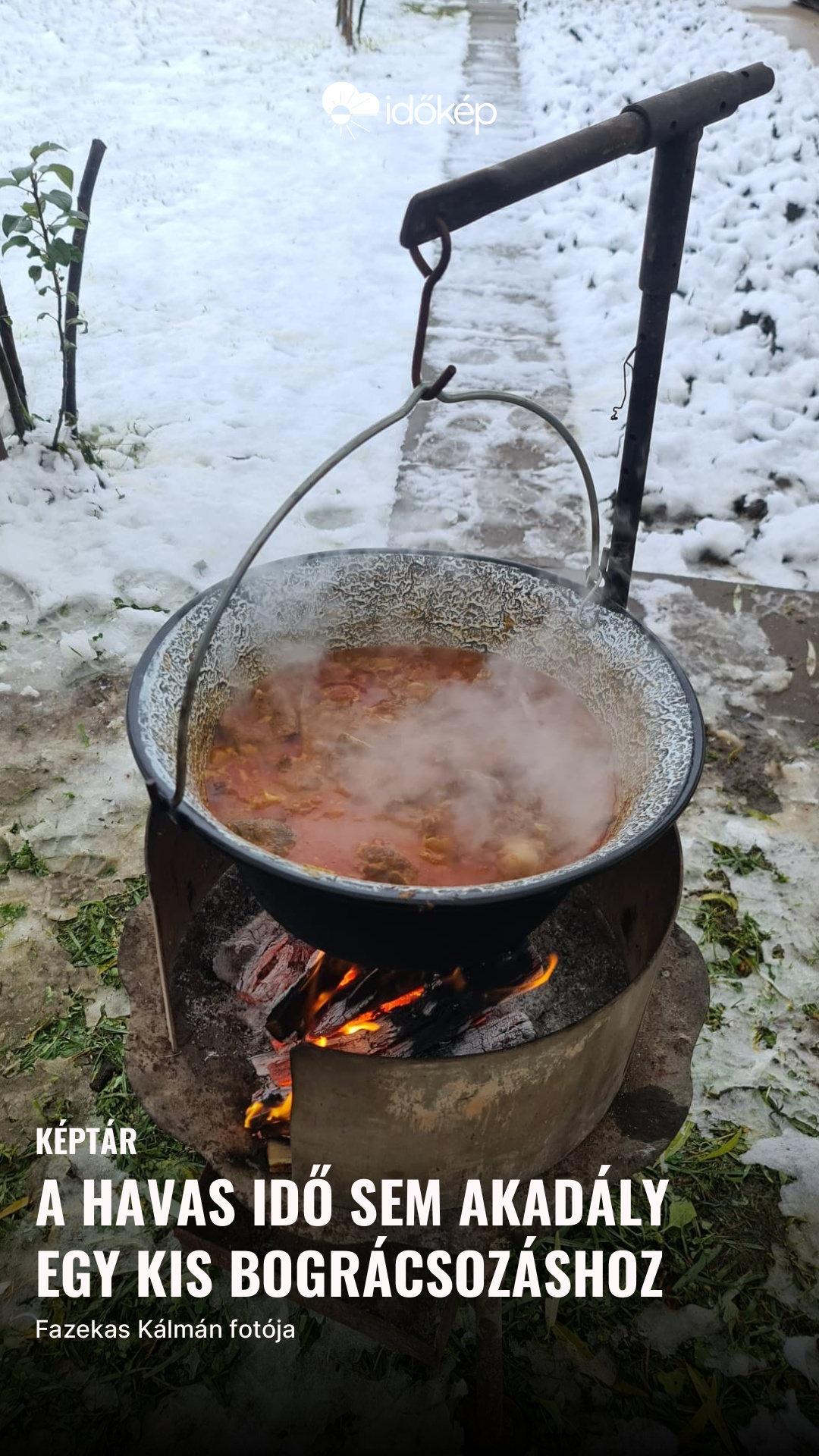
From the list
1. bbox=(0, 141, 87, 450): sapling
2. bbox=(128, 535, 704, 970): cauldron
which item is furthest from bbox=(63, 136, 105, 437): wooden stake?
bbox=(128, 535, 704, 970): cauldron

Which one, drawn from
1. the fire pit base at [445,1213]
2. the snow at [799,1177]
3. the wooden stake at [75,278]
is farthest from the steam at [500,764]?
the wooden stake at [75,278]

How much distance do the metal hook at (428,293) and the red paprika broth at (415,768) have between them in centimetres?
77

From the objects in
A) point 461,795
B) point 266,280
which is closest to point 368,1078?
point 461,795

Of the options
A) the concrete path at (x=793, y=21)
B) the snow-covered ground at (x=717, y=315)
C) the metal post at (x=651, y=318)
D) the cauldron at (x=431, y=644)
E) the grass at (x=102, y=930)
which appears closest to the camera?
the cauldron at (x=431, y=644)

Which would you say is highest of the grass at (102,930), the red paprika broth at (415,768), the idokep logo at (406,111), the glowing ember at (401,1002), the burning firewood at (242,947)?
the idokep logo at (406,111)

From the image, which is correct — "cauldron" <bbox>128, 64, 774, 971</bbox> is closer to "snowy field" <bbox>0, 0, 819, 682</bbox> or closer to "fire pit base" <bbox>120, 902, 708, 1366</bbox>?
"fire pit base" <bbox>120, 902, 708, 1366</bbox>

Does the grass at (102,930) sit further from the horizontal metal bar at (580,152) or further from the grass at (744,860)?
the horizontal metal bar at (580,152)

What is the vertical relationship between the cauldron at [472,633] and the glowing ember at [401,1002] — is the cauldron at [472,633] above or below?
above

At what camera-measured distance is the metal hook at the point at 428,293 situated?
4.68ft

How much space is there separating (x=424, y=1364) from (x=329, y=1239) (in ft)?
1.42

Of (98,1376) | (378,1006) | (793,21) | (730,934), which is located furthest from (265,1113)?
(793,21)

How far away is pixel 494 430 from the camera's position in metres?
5.36

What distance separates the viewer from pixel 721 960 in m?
2.83

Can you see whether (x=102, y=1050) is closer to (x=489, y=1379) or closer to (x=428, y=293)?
(x=489, y=1379)
